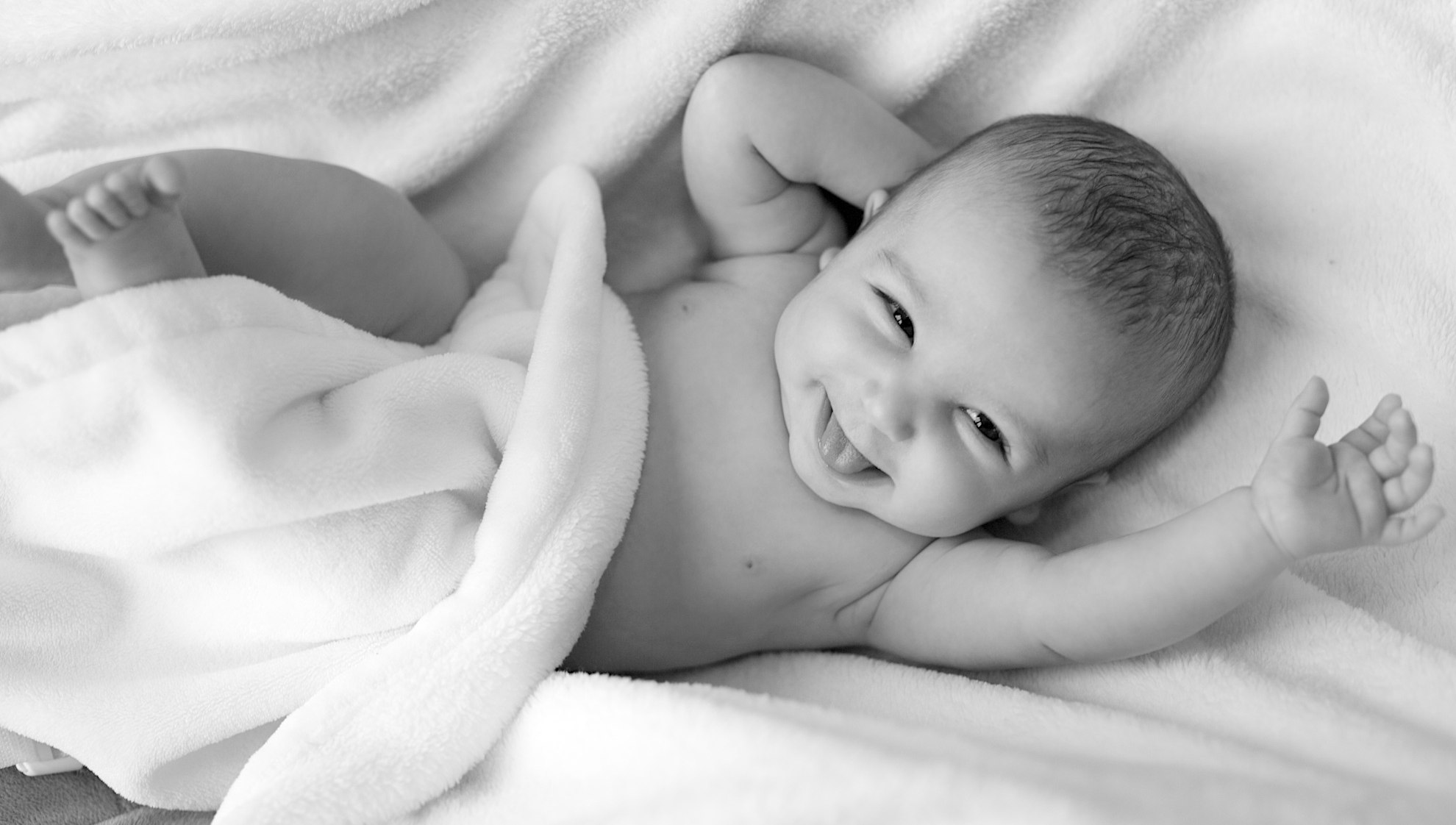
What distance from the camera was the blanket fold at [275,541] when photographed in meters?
0.97

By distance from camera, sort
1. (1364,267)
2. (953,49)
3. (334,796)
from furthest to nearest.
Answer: (953,49) < (1364,267) < (334,796)

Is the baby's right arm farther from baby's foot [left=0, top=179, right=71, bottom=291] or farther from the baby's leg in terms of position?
baby's foot [left=0, top=179, right=71, bottom=291]

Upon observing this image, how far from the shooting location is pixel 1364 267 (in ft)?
3.99

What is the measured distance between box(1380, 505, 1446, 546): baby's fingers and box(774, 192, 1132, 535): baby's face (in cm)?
26

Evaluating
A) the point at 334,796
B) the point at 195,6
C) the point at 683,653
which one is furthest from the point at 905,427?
the point at 195,6

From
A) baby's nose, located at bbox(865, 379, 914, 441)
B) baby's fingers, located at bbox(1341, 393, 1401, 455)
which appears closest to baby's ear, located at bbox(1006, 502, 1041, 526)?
baby's nose, located at bbox(865, 379, 914, 441)

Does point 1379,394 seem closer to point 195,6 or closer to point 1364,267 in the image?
point 1364,267

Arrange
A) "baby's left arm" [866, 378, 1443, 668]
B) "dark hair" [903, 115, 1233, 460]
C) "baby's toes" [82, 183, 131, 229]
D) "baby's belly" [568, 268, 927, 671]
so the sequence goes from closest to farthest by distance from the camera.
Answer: "baby's toes" [82, 183, 131, 229] < "baby's left arm" [866, 378, 1443, 668] < "dark hair" [903, 115, 1233, 460] < "baby's belly" [568, 268, 927, 671]

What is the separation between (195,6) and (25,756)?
2.57 ft

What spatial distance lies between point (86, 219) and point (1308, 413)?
100cm

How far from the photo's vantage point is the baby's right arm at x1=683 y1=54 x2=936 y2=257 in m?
1.29

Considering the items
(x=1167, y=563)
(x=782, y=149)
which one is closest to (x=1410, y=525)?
(x=1167, y=563)

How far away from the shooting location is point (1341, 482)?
979 millimetres

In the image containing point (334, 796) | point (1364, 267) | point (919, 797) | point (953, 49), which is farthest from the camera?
point (953, 49)
